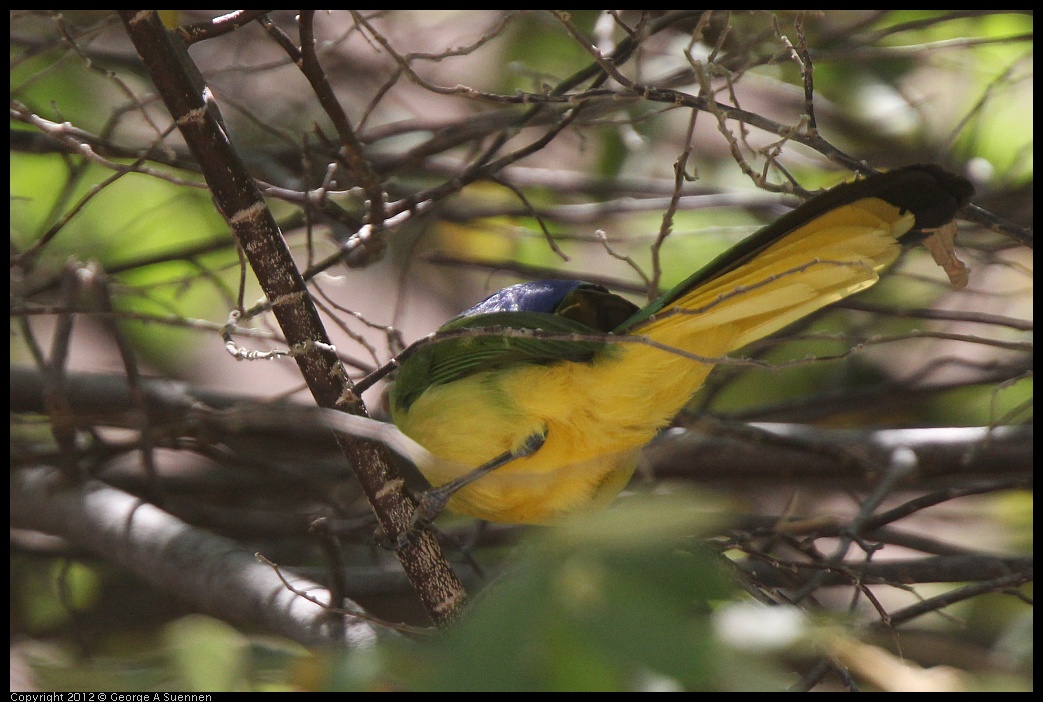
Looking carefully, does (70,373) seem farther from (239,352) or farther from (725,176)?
(725,176)

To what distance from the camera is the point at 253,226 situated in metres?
1.53

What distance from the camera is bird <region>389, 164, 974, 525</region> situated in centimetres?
147

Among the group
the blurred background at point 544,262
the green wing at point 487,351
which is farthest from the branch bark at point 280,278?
the green wing at point 487,351

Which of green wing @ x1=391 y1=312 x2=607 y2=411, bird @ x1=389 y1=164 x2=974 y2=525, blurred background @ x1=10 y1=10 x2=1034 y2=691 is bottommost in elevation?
bird @ x1=389 y1=164 x2=974 y2=525

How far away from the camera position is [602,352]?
1.81m

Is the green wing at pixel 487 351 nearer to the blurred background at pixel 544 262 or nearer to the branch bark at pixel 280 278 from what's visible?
the blurred background at pixel 544 262

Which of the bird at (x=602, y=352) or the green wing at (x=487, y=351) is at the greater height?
the green wing at (x=487, y=351)

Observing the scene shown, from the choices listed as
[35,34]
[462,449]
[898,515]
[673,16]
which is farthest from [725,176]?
[35,34]

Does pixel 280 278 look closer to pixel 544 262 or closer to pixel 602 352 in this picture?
pixel 602 352

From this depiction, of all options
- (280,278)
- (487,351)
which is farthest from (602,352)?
(280,278)

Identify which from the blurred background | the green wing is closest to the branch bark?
the blurred background

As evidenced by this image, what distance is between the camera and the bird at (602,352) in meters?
1.47

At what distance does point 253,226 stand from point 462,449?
683 mm

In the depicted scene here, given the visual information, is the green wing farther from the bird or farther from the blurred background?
the blurred background
